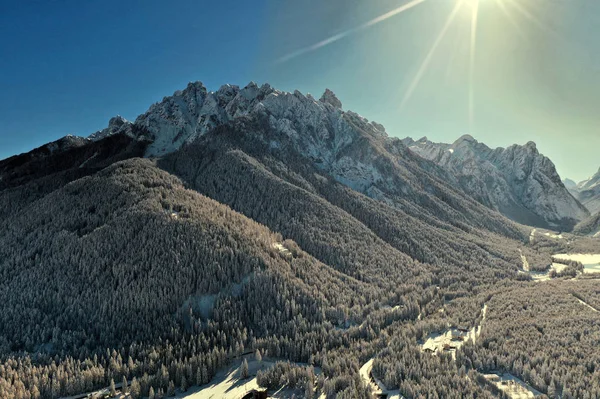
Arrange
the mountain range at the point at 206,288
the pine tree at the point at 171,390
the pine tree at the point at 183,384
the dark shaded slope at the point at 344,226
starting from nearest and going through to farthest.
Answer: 1. the pine tree at the point at 171,390
2. the pine tree at the point at 183,384
3. the mountain range at the point at 206,288
4. the dark shaded slope at the point at 344,226

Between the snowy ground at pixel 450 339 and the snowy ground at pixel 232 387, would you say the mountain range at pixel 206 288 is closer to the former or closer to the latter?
the snowy ground at pixel 232 387

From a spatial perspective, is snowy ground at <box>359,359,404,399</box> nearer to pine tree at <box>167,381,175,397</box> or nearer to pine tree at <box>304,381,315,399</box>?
pine tree at <box>304,381,315,399</box>

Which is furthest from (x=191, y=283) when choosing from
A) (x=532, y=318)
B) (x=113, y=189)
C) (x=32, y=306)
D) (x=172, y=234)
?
(x=532, y=318)

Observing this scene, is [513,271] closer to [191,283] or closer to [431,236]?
[431,236]

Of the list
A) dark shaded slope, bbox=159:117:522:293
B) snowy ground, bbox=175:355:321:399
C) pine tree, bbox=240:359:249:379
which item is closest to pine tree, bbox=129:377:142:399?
snowy ground, bbox=175:355:321:399

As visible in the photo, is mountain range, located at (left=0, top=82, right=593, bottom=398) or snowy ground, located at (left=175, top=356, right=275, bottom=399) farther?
mountain range, located at (left=0, top=82, right=593, bottom=398)

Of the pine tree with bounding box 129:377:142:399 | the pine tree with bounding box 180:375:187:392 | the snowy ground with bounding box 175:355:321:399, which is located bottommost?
the snowy ground with bounding box 175:355:321:399

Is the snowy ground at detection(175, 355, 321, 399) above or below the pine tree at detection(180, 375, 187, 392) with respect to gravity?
below

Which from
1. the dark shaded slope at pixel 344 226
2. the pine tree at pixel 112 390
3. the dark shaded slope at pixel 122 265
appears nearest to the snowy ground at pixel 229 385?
the pine tree at pixel 112 390
